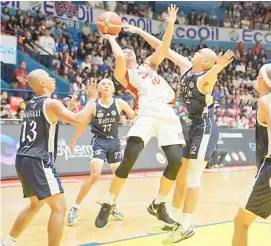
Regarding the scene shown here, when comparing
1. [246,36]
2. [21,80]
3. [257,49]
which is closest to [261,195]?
[21,80]

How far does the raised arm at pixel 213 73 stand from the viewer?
5.26 m

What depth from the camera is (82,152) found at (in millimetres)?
12227

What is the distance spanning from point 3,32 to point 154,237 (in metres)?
11.0

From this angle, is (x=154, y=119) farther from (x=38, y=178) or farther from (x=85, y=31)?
(x=85, y=31)

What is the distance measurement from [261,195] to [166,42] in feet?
7.91

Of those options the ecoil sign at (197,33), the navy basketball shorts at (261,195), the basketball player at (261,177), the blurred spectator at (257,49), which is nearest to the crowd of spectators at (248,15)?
the ecoil sign at (197,33)

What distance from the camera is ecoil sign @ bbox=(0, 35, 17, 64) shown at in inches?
576

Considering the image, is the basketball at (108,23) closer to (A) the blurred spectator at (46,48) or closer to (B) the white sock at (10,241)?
(B) the white sock at (10,241)

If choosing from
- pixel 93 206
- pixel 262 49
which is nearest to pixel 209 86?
pixel 93 206

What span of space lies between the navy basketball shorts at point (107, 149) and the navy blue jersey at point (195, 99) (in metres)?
1.71

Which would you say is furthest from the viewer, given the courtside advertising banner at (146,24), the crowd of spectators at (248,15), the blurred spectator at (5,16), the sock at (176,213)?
the crowd of spectators at (248,15)

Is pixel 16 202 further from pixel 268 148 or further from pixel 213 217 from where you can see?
pixel 268 148

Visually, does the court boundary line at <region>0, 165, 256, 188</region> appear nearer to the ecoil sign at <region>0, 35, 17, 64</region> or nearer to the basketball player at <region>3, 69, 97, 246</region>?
the ecoil sign at <region>0, 35, 17, 64</region>

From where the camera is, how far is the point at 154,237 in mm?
5703
